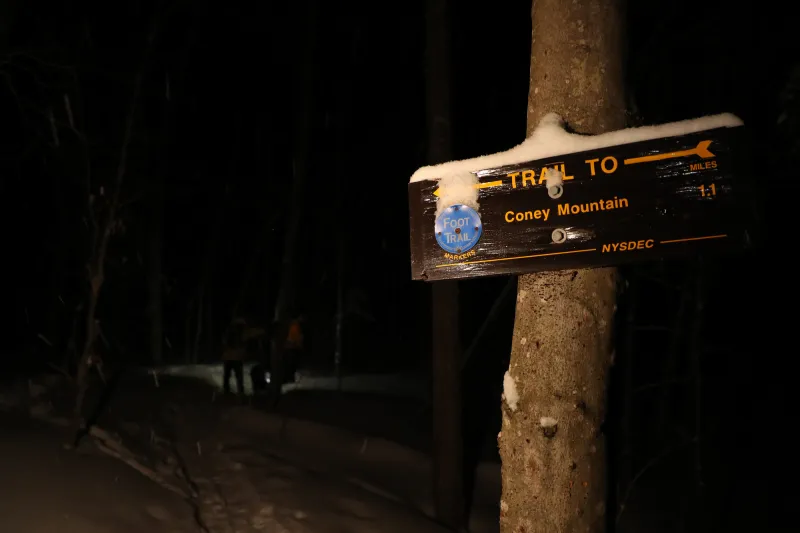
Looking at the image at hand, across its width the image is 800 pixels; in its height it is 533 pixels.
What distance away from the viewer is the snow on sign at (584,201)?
1990mm

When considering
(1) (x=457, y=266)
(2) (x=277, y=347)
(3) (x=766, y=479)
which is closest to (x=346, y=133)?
(2) (x=277, y=347)

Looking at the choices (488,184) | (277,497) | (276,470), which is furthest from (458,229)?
(276,470)

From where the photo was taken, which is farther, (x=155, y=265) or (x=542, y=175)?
(x=155, y=265)

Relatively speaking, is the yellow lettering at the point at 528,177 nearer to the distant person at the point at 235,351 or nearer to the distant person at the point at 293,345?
the distant person at the point at 235,351

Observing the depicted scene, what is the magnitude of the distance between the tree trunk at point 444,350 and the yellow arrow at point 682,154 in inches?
194

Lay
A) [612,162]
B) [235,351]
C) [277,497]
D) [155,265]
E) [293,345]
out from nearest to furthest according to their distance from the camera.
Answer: [612,162], [277,497], [235,351], [293,345], [155,265]

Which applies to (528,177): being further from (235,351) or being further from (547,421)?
(235,351)

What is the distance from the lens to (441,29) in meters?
7.18

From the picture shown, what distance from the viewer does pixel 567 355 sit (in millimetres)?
2295

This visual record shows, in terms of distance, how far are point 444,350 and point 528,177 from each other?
498 cm

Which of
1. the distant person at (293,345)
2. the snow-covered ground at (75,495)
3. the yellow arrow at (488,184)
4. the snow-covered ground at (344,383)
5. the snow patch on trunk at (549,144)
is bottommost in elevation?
the snow-covered ground at (344,383)

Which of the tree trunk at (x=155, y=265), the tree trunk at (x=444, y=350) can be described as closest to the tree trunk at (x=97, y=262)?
the tree trunk at (x=444, y=350)

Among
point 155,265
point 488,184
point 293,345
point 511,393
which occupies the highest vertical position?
point 155,265

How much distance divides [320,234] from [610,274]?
84.7 ft
